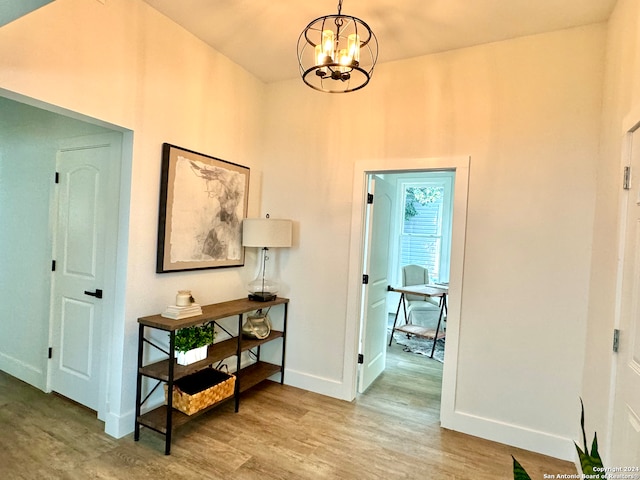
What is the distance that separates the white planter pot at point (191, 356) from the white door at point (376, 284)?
1390 millimetres

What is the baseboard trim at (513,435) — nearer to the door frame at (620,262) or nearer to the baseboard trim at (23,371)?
the door frame at (620,262)

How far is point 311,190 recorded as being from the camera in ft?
10.6

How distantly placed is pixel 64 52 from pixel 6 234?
218 centimetres

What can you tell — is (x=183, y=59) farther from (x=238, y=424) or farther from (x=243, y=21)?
(x=238, y=424)

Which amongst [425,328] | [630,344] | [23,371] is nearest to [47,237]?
[23,371]

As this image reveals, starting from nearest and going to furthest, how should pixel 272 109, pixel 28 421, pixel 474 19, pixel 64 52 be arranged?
pixel 64 52
pixel 474 19
pixel 28 421
pixel 272 109

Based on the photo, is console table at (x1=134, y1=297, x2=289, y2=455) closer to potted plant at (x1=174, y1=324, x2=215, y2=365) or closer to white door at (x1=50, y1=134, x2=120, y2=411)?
potted plant at (x1=174, y1=324, x2=215, y2=365)

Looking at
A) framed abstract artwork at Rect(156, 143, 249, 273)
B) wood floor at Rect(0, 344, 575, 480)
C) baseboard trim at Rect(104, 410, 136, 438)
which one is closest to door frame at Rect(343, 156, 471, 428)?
wood floor at Rect(0, 344, 575, 480)

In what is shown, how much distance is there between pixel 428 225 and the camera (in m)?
5.77

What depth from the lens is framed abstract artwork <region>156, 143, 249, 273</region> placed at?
100.0 inches

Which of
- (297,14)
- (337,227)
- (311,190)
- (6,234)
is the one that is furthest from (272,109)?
(6,234)

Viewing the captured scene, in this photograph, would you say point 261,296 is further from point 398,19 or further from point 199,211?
point 398,19

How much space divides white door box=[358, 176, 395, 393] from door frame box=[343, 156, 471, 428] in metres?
0.09

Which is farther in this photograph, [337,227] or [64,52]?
[337,227]
